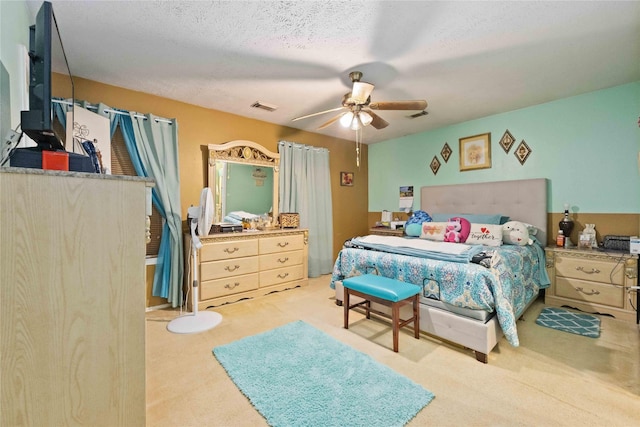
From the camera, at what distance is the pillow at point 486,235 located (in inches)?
122

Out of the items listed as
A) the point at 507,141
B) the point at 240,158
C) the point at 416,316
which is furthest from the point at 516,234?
the point at 240,158

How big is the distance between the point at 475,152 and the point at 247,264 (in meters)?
3.65

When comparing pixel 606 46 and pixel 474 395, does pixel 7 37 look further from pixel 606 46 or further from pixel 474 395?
pixel 606 46

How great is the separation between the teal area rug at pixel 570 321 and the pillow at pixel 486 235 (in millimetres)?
846

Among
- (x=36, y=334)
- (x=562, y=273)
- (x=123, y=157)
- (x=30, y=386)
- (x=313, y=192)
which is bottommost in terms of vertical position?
(x=562, y=273)

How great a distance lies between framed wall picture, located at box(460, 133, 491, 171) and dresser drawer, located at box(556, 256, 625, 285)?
1573 mm

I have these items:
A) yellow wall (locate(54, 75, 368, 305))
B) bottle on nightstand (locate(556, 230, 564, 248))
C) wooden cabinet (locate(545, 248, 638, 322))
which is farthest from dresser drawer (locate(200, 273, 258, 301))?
bottle on nightstand (locate(556, 230, 564, 248))

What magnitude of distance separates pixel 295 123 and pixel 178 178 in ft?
6.23

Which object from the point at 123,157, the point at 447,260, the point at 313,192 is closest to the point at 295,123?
the point at 313,192

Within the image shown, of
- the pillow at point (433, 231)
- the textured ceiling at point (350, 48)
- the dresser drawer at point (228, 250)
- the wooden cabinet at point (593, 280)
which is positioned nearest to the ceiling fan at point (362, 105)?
the textured ceiling at point (350, 48)

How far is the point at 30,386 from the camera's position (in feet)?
2.80

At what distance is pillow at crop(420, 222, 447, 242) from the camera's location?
3.40 meters

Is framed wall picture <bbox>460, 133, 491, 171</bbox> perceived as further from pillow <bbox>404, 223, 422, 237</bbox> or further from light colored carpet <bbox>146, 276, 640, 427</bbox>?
light colored carpet <bbox>146, 276, 640, 427</bbox>

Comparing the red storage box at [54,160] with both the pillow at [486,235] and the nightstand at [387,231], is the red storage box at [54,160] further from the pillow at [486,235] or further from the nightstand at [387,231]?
the nightstand at [387,231]
